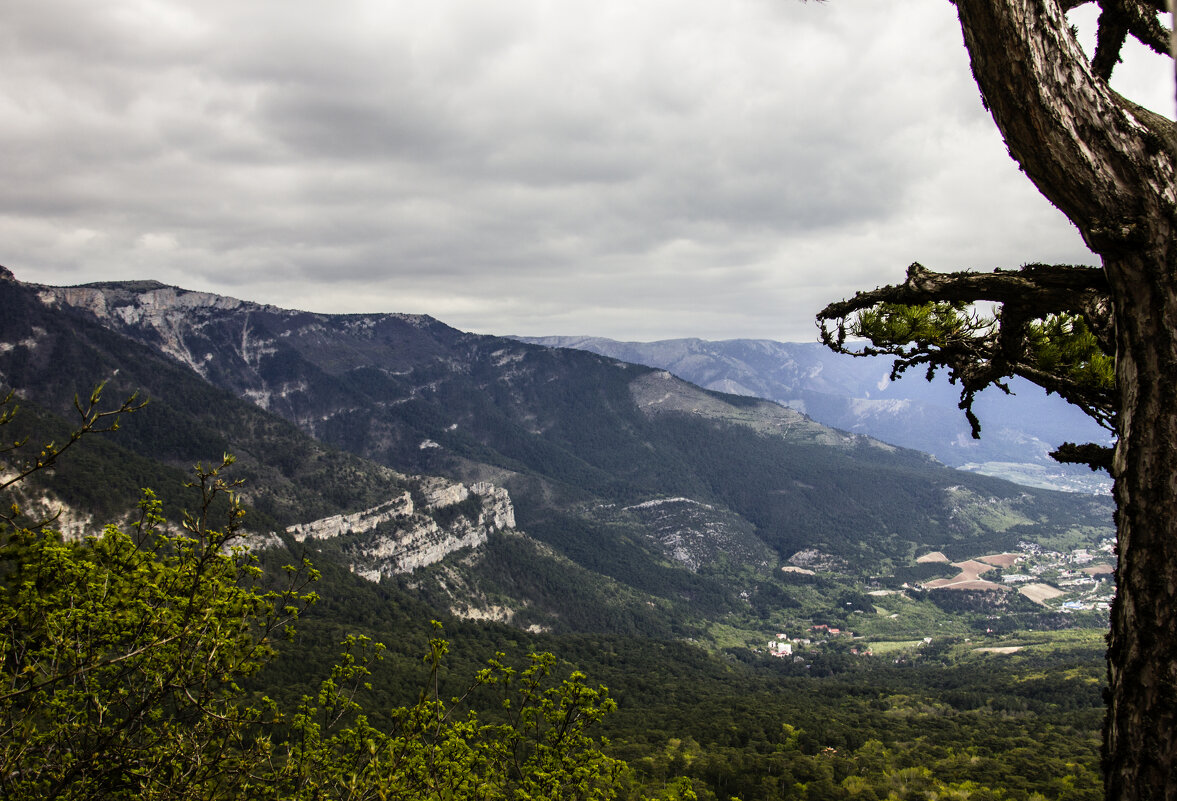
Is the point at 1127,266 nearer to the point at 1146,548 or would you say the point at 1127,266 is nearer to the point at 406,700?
the point at 1146,548

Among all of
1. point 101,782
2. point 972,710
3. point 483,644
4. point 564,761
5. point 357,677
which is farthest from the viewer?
point 483,644

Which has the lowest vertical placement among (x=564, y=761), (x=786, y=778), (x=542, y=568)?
(x=542, y=568)

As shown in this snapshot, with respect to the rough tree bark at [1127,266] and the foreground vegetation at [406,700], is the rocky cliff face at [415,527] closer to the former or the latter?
the foreground vegetation at [406,700]

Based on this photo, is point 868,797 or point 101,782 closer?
point 101,782

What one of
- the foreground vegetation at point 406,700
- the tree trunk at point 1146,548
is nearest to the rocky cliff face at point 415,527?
the foreground vegetation at point 406,700

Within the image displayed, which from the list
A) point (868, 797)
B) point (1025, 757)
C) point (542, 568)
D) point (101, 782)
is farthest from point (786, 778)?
point (542, 568)

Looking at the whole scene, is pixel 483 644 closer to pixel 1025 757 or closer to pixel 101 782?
pixel 1025 757
